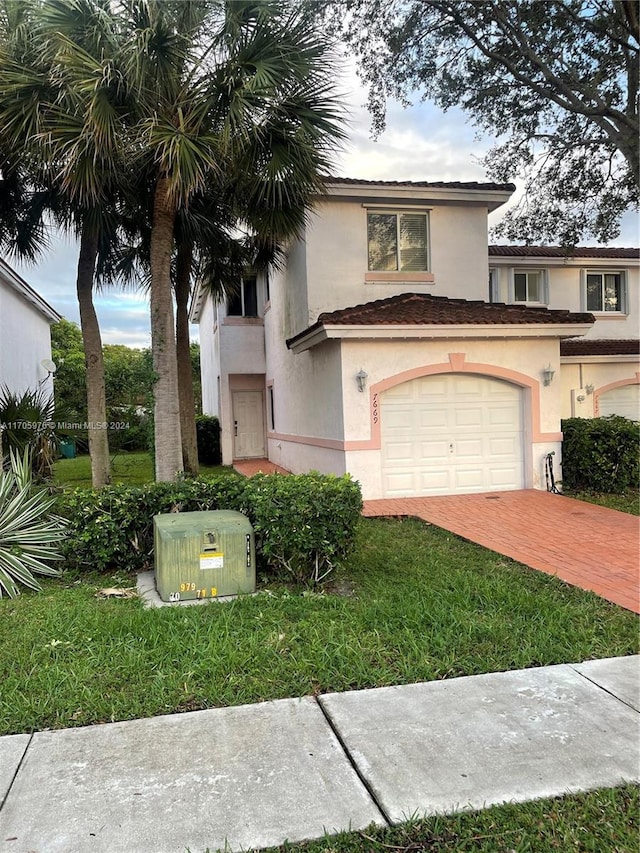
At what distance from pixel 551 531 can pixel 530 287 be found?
36.7 ft

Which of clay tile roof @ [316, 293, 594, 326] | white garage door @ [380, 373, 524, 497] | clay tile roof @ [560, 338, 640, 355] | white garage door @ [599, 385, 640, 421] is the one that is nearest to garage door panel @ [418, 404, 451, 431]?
white garage door @ [380, 373, 524, 497]

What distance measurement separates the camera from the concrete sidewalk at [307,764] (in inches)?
105

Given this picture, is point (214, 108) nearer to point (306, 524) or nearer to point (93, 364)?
point (93, 364)

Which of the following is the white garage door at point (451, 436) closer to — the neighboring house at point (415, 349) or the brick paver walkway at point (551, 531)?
the neighboring house at point (415, 349)

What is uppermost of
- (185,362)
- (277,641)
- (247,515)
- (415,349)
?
(185,362)

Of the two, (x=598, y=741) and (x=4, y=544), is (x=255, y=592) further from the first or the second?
(x=598, y=741)

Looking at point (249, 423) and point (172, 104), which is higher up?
point (172, 104)

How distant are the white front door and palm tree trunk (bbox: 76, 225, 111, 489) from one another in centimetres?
963

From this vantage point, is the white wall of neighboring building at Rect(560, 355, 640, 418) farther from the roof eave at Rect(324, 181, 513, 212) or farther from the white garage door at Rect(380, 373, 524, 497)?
the roof eave at Rect(324, 181, 513, 212)

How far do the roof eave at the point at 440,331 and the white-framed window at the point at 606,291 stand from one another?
693 centimetres

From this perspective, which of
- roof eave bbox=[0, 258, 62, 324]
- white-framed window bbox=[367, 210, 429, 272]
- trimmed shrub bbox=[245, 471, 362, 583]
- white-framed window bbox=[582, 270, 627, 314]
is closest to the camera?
trimmed shrub bbox=[245, 471, 362, 583]

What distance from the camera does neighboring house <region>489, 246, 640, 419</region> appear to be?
15766mm

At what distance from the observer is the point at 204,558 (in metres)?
5.74

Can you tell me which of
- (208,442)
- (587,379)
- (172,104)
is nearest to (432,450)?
(587,379)
